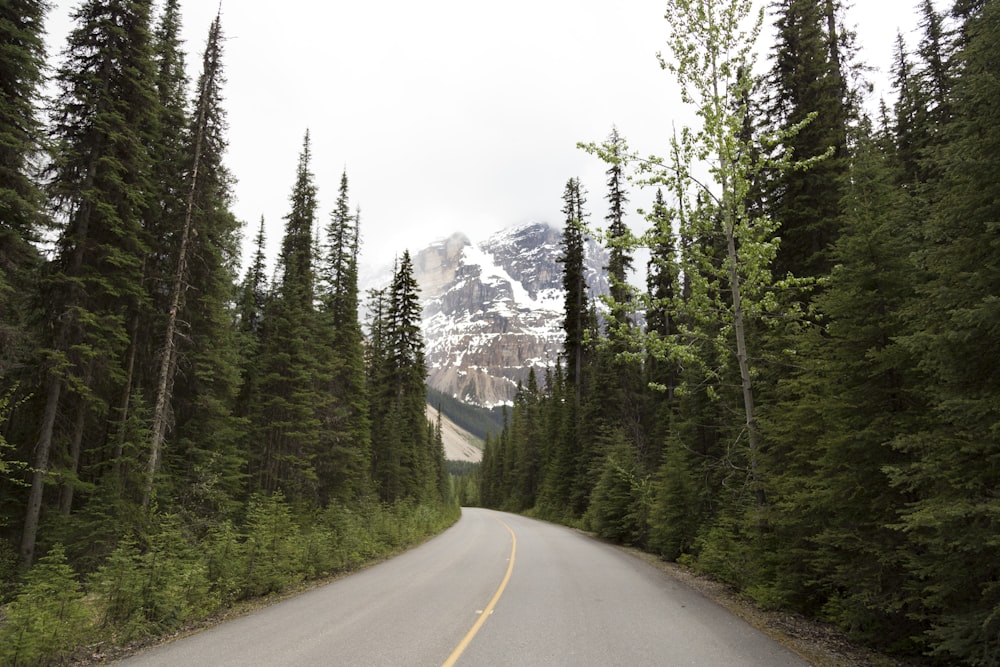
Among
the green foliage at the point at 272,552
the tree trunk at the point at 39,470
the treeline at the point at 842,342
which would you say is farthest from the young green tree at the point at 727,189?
the tree trunk at the point at 39,470

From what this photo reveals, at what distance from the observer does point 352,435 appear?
29.0 metres

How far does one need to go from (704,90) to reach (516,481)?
192 ft

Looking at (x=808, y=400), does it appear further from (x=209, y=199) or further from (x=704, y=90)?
(x=209, y=199)

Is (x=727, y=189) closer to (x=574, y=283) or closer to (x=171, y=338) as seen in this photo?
(x=171, y=338)

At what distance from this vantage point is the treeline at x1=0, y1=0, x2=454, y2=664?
34.9 ft

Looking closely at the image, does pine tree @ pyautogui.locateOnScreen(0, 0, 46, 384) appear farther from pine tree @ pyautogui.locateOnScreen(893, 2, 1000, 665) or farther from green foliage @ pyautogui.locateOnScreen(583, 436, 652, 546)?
green foliage @ pyautogui.locateOnScreen(583, 436, 652, 546)

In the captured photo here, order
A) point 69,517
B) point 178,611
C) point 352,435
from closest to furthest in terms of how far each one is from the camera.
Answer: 1. point 178,611
2. point 69,517
3. point 352,435

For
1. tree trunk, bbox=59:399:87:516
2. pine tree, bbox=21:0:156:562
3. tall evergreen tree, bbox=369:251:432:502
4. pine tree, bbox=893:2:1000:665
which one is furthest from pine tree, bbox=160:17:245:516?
pine tree, bbox=893:2:1000:665

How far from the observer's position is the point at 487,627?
25.0ft

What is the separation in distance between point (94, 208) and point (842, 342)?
19.3 meters

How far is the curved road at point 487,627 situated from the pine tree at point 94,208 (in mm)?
9762

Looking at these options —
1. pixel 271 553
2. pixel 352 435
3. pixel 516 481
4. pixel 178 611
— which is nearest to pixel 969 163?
pixel 178 611

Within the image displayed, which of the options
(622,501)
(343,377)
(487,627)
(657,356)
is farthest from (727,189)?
(343,377)

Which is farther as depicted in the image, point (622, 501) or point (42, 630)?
point (622, 501)
